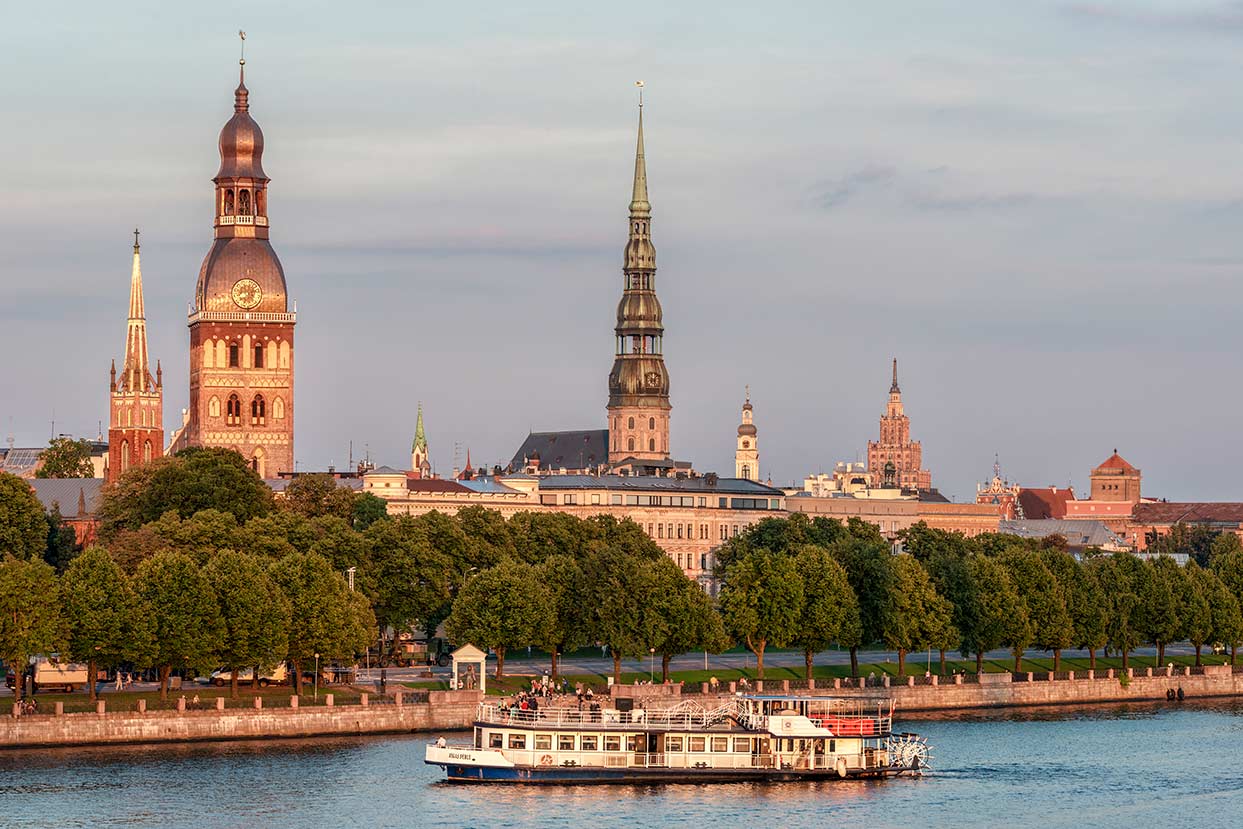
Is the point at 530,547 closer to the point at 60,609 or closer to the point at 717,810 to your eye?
the point at 60,609

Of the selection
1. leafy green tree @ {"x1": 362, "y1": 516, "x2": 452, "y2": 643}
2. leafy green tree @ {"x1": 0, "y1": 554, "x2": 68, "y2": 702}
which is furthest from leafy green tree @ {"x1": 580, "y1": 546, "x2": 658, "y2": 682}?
leafy green tree @ {"x1": 0, "y1": 554, "x2": 68, "y2": 702}

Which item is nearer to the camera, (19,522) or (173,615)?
(173,615)

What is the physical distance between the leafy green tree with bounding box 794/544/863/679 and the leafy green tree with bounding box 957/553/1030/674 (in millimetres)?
8775

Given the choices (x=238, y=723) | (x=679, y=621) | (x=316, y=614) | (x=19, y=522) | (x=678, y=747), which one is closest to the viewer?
(x=678, y=747)

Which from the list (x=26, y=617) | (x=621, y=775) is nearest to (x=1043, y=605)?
(x=621, y=775)

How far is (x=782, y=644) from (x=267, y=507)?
150 ft

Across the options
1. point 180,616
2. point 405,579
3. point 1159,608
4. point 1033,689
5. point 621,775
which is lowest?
point 621,775

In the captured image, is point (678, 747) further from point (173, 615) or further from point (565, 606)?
point (565, 606)

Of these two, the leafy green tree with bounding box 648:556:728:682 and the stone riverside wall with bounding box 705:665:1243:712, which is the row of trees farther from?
the stone riverside wall with bounding box 705:665:1243:712

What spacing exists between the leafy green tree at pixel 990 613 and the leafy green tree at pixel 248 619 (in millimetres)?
48646

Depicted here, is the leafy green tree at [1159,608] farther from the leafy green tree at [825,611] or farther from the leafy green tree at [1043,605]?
the leafy green tree at [825,611]

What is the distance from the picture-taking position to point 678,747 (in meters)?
130

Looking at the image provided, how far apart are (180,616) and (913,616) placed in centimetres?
4929

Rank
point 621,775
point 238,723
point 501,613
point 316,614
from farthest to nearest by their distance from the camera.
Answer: point 501,613, point 316,614, point 238,723, point 621,775
